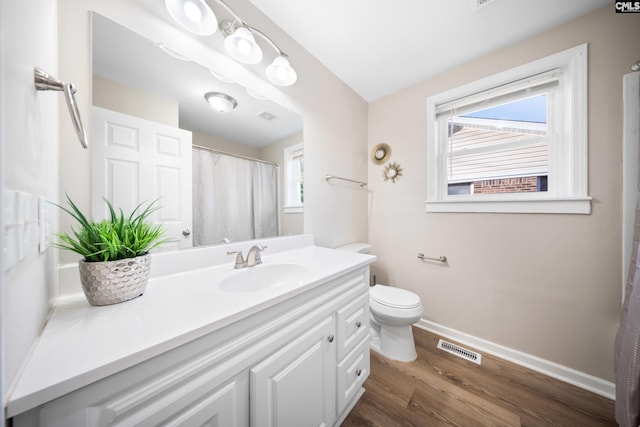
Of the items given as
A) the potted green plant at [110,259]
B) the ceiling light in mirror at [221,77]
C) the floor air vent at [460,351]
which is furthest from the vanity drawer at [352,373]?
the ceiling light in mirror at [221,77]

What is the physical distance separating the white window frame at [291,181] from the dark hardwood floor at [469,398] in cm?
122

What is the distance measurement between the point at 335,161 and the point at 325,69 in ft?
2.50

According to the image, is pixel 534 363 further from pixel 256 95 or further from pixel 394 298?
pixel 256 95

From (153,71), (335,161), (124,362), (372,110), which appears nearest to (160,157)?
(153,71)

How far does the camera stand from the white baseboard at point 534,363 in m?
1.17

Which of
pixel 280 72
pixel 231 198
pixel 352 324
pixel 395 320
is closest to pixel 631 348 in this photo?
pixel 395 320

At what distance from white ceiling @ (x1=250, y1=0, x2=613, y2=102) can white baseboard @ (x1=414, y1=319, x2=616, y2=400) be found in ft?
7.13

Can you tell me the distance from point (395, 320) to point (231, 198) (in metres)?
1.33

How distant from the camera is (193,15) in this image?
34.3 inches

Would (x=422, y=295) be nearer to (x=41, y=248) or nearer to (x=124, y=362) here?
(x=124, y=362)

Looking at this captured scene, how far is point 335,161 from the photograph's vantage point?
1748 mm

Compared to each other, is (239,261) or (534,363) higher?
(239,261)

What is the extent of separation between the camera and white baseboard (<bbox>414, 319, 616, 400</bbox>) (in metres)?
1.17

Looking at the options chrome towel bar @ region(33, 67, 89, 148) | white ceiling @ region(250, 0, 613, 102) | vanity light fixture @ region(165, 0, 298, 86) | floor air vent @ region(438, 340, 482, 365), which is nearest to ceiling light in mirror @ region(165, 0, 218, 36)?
vanity light fixture @ region(165, 0, 298, 86)
